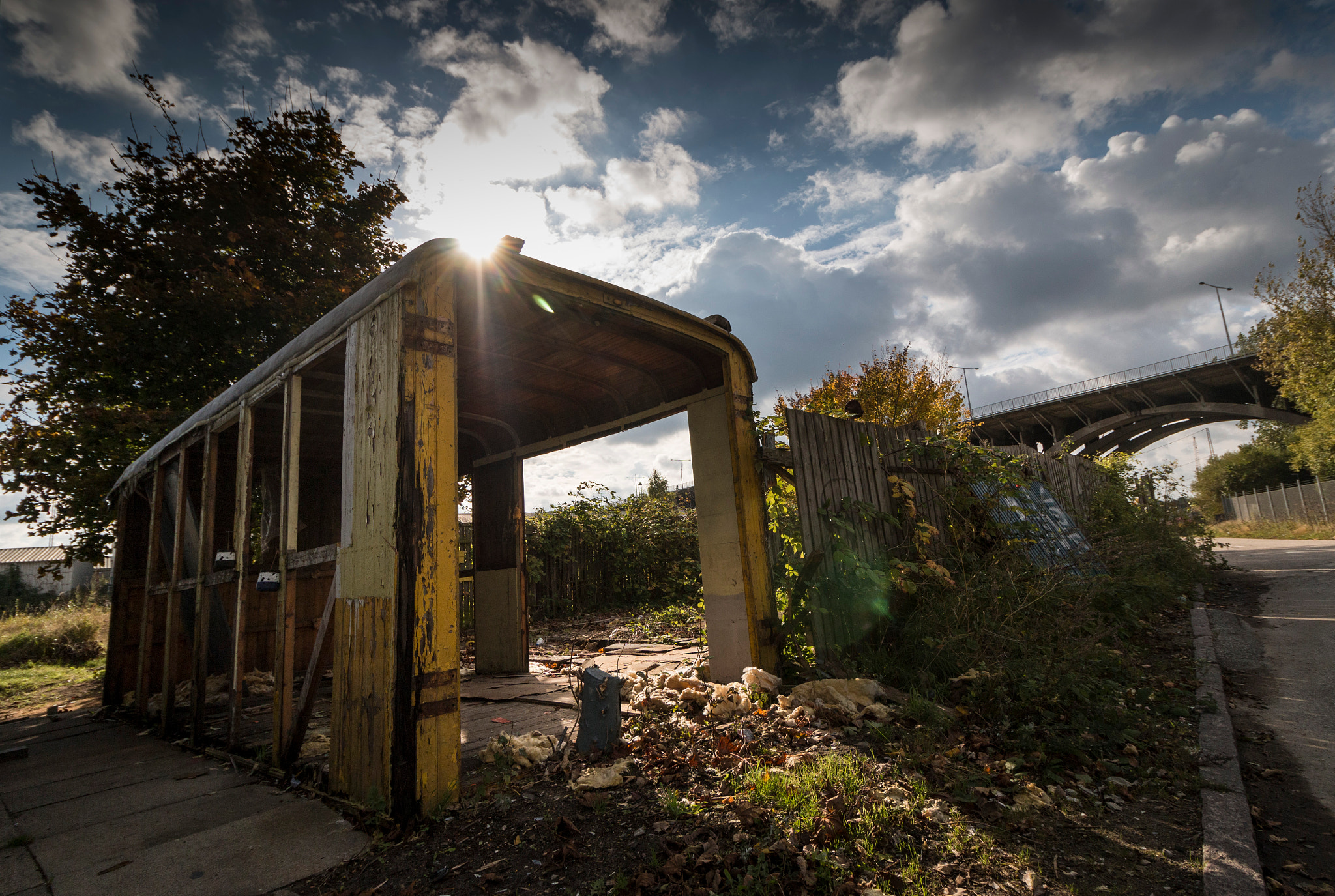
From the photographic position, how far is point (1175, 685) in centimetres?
445

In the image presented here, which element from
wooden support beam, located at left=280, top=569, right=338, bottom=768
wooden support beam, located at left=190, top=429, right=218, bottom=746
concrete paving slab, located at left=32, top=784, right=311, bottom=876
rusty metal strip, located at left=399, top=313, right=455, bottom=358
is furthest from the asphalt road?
wooden support beam, located at left=190, top=429, right=218, bottom=746

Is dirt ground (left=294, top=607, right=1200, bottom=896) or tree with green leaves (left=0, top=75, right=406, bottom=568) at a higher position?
tree with green leaves (left=0, top=75, right=406, bottom=568)

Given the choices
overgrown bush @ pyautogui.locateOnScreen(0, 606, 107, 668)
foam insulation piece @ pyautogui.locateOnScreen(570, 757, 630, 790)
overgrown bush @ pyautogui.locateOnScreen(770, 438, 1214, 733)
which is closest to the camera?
foam insulation piece @ pyautogui.locateOnScreen(570, 757, 630, 790)

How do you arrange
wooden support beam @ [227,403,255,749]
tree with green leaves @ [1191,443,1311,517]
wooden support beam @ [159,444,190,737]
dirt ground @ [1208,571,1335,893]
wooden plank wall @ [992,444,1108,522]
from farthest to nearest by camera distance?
tree with green leaves @ [1191,443,1311,517]
wooden plank wall @ [992,444,1108,522]
wooden support beam @ [159,444,190,737]
wooden support beam @ [227,403,255,749]
dirt ground @ [1208,571,1335,893]

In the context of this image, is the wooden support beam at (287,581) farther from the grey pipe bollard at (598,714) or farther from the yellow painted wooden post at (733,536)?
the yellow painted wooden post at (733,536)

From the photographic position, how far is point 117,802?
11.5ft

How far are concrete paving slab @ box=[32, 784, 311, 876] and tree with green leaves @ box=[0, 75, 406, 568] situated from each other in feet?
21.3

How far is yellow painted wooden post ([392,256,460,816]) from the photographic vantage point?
2758 mm

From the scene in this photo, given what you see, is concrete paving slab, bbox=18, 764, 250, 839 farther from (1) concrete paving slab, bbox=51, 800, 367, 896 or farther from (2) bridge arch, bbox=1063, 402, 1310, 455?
(2) bridge arch, bbox=1063, 402, 1310, 455

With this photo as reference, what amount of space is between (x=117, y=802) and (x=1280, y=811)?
590cm

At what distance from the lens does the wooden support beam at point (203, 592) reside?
4.64 meters

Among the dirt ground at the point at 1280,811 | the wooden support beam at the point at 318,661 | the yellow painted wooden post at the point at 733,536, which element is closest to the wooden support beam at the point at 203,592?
the wooden support beam at the point at 318,661

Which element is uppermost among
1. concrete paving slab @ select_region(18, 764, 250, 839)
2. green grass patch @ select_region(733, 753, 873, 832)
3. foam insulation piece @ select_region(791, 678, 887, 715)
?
foam insulation piece @ select_region(791, 678, 887, 715)

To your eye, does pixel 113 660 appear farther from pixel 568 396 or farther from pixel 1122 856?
pixel 1122 856
